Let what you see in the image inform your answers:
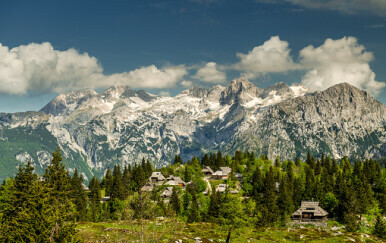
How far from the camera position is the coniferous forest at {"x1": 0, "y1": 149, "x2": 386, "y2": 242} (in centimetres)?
3865

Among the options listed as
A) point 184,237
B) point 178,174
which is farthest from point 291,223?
point 178,174

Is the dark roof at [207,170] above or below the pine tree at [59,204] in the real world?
above

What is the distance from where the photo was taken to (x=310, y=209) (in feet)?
387

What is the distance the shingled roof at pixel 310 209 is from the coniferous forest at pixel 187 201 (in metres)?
3.36

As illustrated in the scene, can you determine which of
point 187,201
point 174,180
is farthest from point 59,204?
point 174,180

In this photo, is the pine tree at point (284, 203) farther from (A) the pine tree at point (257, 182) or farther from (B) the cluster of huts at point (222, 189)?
(A) the pine tree at point (257, 182)

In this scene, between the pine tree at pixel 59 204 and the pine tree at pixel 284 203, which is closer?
the pine tree at pixel 59 204

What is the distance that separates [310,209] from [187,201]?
157ft

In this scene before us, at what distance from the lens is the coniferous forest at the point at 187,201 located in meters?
38.7

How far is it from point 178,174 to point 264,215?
79.4m

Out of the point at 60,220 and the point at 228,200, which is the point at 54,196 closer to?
the point at 60,220

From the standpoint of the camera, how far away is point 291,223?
11294 centimetres

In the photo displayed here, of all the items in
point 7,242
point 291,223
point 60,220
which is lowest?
point 291,223

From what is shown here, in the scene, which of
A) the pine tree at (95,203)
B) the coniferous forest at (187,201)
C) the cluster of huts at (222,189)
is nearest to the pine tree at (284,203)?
the coniferous forest at (187,201)
